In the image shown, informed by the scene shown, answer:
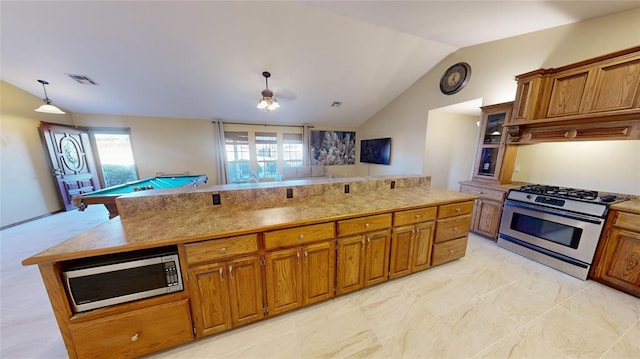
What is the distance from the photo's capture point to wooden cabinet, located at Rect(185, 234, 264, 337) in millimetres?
1290

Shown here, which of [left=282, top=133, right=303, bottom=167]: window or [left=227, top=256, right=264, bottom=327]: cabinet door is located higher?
[left=282, top=133, right=303, bottom=167]: window

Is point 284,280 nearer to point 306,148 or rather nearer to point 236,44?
point 236,44

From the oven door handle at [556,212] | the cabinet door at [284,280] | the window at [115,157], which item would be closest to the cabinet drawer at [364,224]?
the cabinet door at [284,280]

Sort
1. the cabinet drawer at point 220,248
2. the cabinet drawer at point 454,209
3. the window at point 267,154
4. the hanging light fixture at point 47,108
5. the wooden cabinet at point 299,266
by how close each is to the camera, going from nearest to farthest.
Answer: the cabinet drawer at point 220,248 → the wooden cabinet at point 299,266 → the cabinet drawer at point 454,209 → the hanging light fixture at point 47,108 → the window at point 267,154

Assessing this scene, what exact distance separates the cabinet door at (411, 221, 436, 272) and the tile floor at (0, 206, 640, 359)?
0.49 ft

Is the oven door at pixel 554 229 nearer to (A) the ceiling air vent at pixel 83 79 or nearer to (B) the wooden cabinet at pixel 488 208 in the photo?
(B) the wooden cabinet at pixel 488 208

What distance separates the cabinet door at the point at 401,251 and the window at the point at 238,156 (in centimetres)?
543

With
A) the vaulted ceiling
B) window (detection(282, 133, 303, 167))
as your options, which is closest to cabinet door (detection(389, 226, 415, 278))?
the vaulted ceiling

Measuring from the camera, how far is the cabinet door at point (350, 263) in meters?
1.69

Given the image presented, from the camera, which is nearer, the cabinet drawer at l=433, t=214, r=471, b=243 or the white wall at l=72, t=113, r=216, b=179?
the cabinet drawer at l=433, t=214, r=471, b=243

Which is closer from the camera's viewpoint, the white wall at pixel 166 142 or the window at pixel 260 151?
the white wall at pixel 166 142

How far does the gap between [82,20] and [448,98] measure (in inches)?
224

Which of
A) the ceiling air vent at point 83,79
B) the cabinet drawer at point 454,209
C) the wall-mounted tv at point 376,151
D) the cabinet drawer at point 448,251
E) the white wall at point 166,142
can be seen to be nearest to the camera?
the cabinet drawer at point 454,209

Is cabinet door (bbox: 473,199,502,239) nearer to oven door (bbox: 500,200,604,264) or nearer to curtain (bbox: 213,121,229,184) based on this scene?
oven door (bbox: 500,200,604,264)
